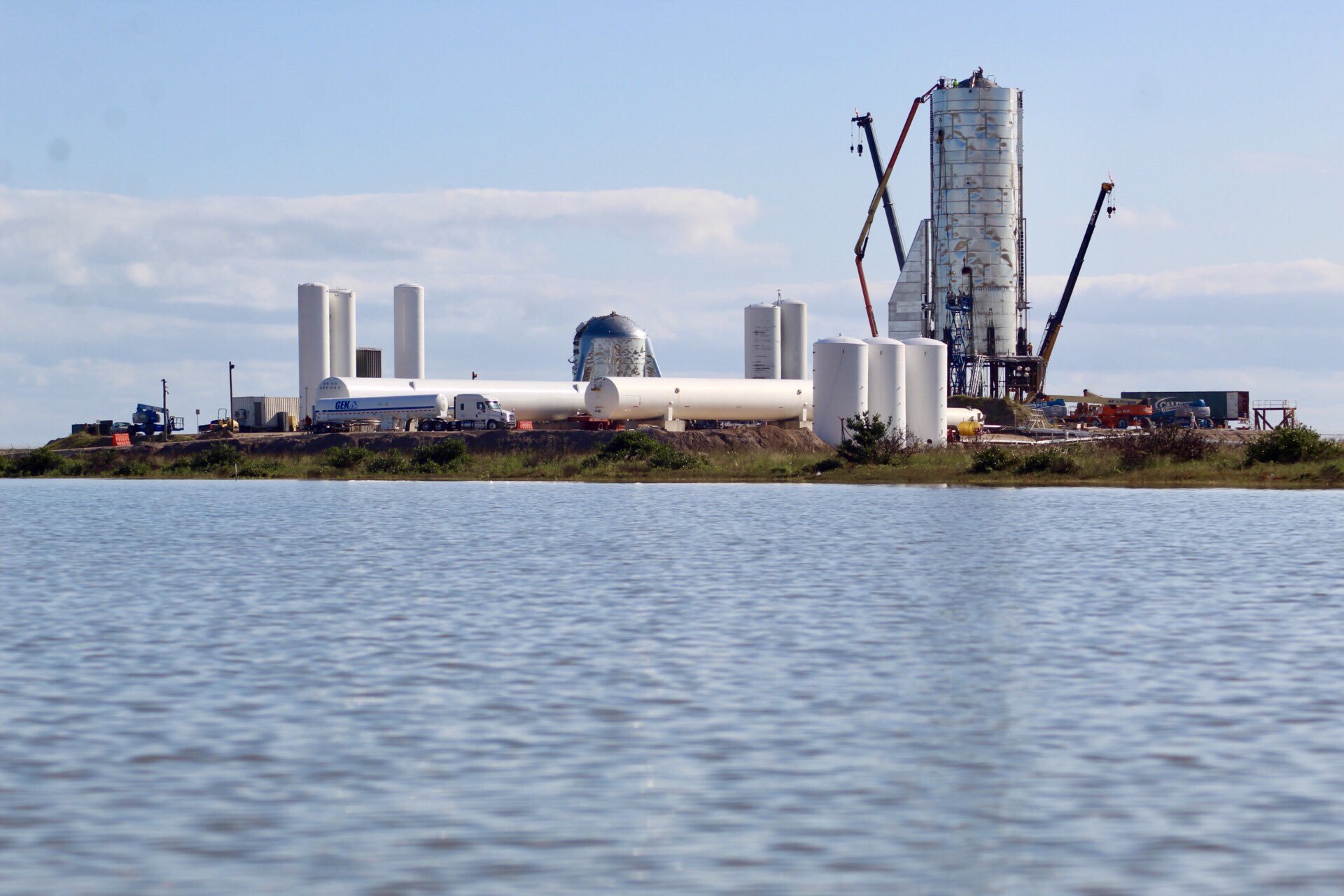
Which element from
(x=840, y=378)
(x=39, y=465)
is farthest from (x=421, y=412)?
(x=840, y=378)

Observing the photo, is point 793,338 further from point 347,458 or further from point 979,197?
point 347,458

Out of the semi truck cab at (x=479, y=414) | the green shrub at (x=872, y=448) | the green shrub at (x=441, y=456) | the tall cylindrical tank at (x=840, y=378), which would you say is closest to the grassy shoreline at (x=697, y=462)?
the green shrub at (x=441, y=456)

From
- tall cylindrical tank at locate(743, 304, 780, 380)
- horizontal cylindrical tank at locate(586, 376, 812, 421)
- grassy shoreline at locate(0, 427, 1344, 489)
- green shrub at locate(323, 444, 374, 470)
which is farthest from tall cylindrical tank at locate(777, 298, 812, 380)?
green shrub at locate(323, 444, 374, 470)

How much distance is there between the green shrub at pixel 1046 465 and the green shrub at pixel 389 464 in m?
37.4

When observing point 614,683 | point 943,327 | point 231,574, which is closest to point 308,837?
point 614,683

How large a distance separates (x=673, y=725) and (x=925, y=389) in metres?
85.6

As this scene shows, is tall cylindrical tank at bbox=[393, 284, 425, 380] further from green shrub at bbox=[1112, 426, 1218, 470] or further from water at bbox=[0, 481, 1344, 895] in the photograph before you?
water at bbox=[0, 481, 1344, 895]

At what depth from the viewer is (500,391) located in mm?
110250

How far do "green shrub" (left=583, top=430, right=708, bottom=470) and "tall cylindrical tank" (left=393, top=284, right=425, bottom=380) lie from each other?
36184 millimetres

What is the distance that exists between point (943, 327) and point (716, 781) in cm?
12720

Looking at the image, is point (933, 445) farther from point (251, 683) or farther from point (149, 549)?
point (251, 683)

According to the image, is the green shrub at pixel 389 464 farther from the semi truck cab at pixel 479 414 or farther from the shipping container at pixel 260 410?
the shipping container at pixel 260 410

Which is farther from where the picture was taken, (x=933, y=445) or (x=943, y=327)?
(x=943, y=327)

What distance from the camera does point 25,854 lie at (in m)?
11.4
